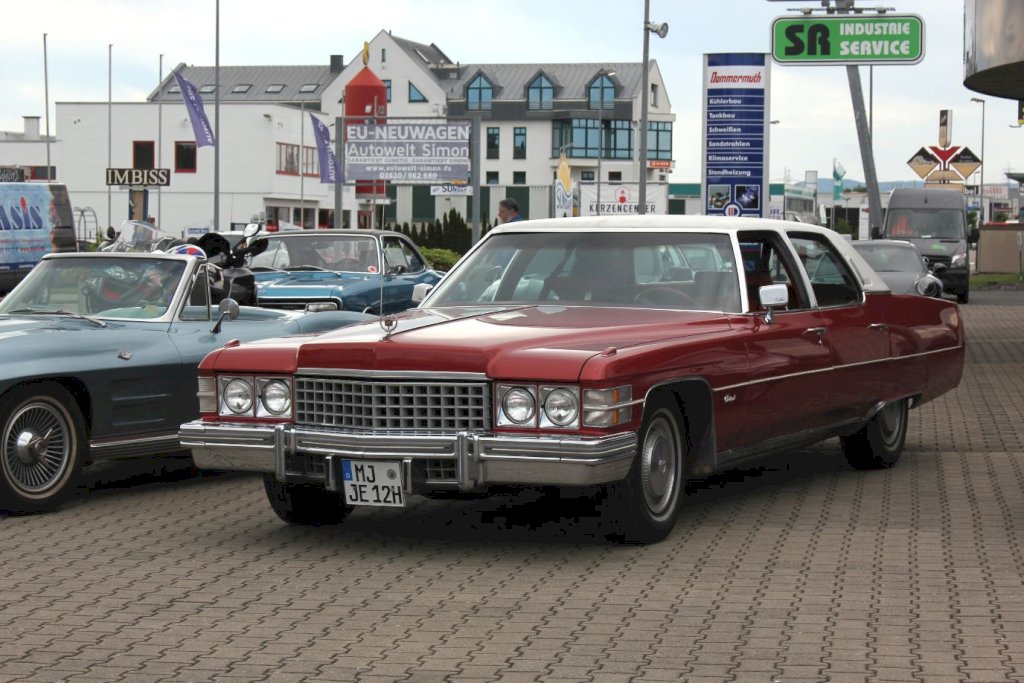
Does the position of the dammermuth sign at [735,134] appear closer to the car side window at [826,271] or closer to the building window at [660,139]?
the car side window at [826,271]

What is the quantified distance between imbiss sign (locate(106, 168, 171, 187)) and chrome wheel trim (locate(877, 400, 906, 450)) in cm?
5813

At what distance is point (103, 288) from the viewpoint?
33.6ft

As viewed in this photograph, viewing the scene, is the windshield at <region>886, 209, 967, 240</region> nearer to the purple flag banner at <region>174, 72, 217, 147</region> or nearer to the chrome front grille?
the purple flag banner at <region>174, 72, 217, 147</region>

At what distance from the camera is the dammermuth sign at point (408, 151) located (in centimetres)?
3022

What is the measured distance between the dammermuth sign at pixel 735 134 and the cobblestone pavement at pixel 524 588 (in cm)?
1583

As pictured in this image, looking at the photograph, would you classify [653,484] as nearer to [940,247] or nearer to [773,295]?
[773,295]

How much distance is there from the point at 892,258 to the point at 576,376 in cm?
2182

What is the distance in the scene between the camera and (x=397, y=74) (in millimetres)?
113188

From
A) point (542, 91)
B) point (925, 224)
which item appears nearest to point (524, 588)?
point (925, 224)

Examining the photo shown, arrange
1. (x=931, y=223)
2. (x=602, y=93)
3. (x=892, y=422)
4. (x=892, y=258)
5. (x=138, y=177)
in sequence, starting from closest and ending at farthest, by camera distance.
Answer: (x=892, y=422), (x=892, y=258), (x=931, y=223), (x=138, y=177), (x=602, y=93)

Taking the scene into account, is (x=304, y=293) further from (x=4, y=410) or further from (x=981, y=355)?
(x=981, y=355)

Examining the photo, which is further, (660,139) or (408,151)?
(660,139)

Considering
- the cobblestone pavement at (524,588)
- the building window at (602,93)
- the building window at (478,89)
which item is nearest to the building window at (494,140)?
the building window at (478,89)

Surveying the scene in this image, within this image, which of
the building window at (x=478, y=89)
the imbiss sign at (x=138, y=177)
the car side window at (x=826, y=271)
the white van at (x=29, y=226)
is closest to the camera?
the car side window at (x=826, y=271)
